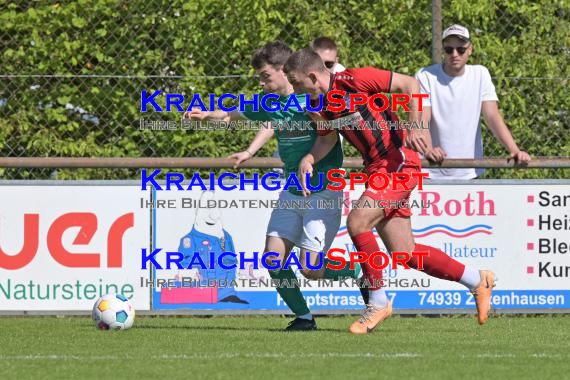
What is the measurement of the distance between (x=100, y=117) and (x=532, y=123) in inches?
148

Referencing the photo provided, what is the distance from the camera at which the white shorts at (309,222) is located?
29.4ft

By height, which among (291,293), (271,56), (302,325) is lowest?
(302,325)

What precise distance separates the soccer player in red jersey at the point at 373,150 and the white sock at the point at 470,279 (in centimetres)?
3

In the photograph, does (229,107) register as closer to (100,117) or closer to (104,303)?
(100,117)

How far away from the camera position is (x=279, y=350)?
7.71m

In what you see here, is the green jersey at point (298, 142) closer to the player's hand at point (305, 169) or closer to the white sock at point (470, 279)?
the player's hand at point (305, 169)

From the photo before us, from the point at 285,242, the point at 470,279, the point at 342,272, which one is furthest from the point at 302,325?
the point at 470,279

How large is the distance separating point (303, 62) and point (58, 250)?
9.59ft

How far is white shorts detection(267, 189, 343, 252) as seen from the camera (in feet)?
29.4

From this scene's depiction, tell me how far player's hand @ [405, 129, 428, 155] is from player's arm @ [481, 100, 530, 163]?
1252 mm

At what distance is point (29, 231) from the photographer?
33.5 feet

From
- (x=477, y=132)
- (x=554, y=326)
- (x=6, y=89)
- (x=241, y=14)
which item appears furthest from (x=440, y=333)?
(x=6, y=89)

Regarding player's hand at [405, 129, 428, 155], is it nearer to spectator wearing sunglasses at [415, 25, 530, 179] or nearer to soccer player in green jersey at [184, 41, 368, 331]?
soccer player in green jersey at [184, 41, 368, 331]

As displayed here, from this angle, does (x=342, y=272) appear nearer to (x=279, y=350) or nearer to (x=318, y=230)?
(x=318, y=230)
